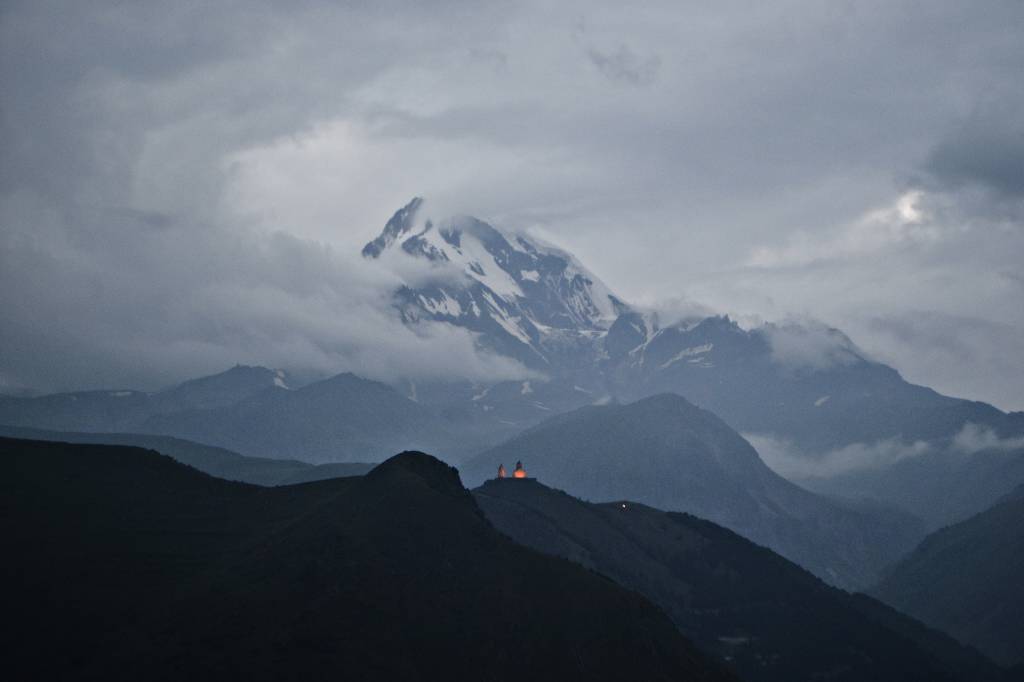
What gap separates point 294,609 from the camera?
16550 cm

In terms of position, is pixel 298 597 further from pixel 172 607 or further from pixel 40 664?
pixel 40 664

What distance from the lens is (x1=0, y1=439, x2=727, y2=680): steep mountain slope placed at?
152875 mm

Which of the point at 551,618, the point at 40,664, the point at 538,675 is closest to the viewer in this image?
the point at 40,664

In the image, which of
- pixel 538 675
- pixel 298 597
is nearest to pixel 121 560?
pixel 298 597

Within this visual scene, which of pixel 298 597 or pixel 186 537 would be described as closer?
pixel 298 597

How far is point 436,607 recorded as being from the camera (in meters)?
180

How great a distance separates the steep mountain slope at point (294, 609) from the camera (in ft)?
502

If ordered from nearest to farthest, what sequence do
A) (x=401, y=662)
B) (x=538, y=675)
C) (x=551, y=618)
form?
(x=401, y=662)
(x=538, y=675)
(x=551, y=618)

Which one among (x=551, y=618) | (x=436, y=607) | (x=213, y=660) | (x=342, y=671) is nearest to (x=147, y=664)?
(x=213, y=660)

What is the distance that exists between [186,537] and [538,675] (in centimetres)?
6700

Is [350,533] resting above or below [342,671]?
above

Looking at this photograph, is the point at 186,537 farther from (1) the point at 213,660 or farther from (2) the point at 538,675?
(2) the point at 538,675

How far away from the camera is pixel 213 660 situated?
151 m

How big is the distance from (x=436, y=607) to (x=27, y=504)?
72265 mm
